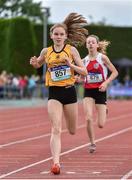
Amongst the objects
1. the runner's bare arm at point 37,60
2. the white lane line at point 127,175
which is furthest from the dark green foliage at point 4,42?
the white lane line at point 127,175

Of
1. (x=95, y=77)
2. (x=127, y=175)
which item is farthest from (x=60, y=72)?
(x=95, y=77)

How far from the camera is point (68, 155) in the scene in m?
13.6

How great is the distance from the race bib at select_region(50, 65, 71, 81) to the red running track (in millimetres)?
1390

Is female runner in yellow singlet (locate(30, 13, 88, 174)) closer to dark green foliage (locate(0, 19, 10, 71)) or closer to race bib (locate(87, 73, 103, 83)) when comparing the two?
race bib (locate(87, 73, 103, 83))

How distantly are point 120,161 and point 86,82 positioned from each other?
2.22 m

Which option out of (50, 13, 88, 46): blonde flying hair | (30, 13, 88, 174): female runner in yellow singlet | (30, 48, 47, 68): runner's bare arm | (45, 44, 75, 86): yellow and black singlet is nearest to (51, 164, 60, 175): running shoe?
(30, 13, 88, 174): female runner in yellow singlet

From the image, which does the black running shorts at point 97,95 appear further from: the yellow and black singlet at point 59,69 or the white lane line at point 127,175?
the white lane line at point 127,175

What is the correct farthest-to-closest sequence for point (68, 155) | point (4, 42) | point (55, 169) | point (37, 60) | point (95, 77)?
point (4, 42) < point (95, 77) < point (68, 155) < point (37, 60) < point (55, 169)

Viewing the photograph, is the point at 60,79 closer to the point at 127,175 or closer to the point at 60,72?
the point at 60,72

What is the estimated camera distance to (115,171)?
11172 mm

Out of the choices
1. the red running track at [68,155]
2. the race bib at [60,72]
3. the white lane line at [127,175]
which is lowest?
the red running track at [68,155]

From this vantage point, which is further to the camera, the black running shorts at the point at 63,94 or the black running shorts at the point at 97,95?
the black running shorts at the point at 97,95

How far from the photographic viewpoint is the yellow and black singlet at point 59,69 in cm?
1094

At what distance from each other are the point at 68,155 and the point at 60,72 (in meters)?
3.06
